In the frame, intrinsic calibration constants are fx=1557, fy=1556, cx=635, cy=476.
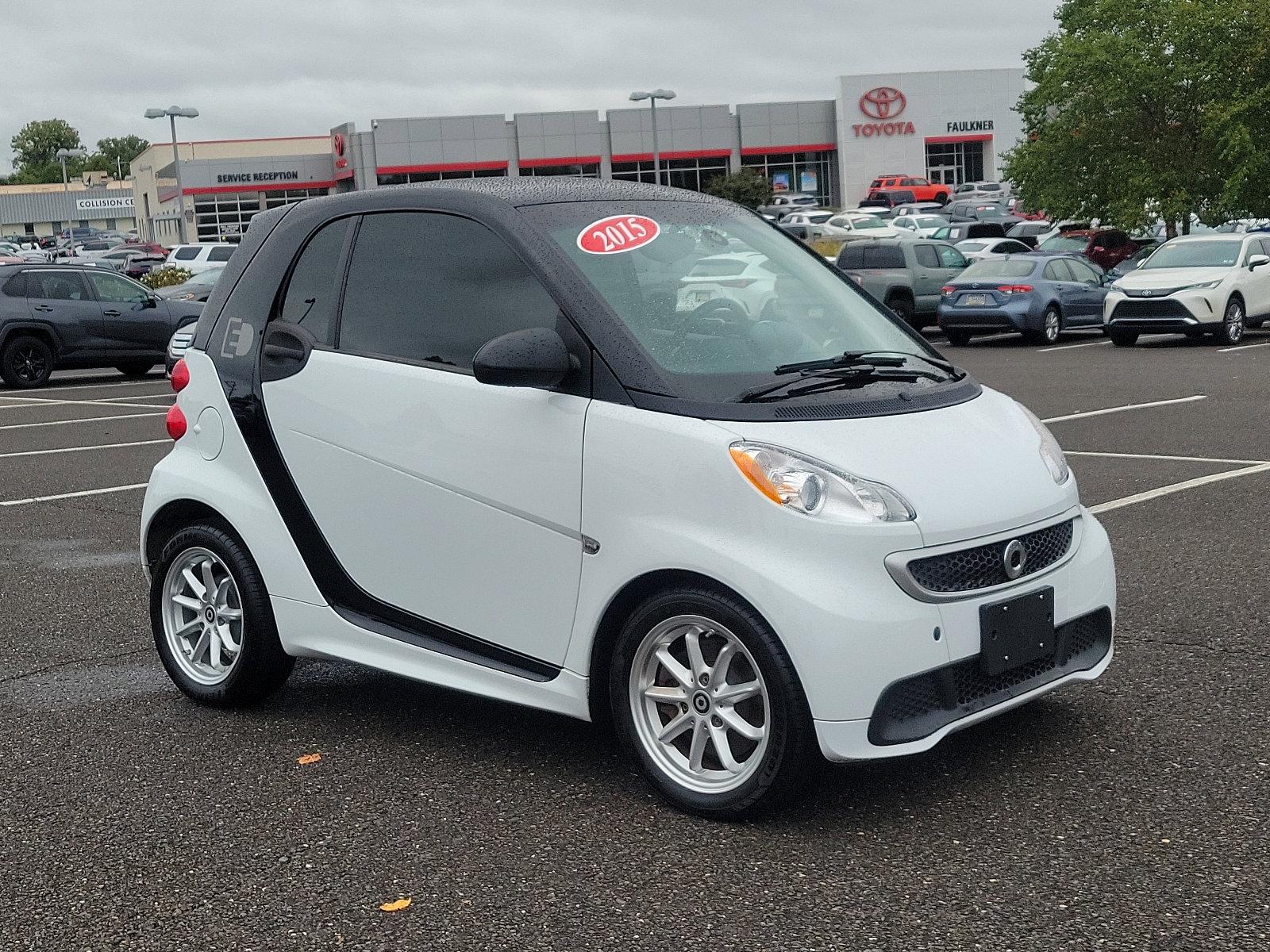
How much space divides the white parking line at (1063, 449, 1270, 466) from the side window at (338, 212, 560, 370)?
23.6ft

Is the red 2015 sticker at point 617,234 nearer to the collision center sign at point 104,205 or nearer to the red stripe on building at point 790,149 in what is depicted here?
the red stripe on building at point 790,149

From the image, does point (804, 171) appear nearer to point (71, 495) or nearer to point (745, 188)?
point (745, 188)

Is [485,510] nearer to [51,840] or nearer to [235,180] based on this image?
[51,840]

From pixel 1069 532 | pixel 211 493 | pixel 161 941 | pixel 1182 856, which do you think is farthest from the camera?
pixel 211 493

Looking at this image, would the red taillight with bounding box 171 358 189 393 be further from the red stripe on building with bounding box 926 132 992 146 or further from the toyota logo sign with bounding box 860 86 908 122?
the red stripe on building with bounding box 926 132 992 146

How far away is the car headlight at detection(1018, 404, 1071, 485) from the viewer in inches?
174

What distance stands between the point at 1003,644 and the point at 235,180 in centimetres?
8589

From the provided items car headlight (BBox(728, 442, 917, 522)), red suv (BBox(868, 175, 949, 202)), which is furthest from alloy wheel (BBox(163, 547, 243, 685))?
red suv (BBox(868, 175, 949, 202))

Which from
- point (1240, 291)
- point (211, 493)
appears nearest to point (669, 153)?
point (1240, 291)

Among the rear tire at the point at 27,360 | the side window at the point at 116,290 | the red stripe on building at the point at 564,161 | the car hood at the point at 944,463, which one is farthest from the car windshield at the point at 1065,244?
the red stripe on building at the point at 564,161

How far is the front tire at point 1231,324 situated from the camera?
861 inches

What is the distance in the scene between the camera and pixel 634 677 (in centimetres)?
416

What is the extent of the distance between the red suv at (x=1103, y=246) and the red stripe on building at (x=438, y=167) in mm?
51479

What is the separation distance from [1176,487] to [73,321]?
16.6 metres
